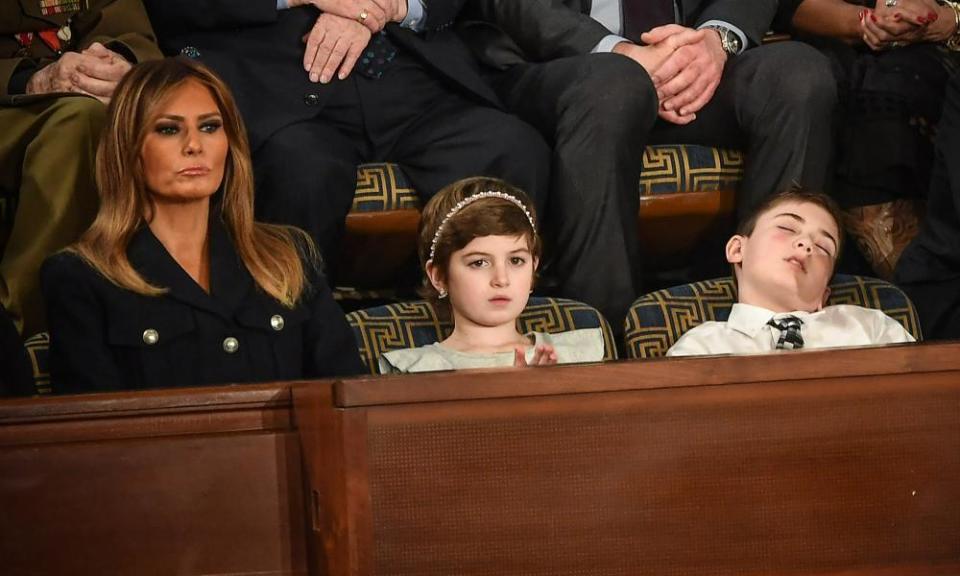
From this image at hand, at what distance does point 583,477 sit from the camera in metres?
1.59

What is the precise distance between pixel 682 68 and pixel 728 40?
152mm

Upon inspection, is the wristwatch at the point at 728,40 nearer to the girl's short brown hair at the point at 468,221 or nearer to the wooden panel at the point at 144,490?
the girl's short brown hair at the point at 468,221

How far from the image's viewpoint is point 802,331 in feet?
7.95

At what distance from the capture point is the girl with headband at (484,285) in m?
2.36

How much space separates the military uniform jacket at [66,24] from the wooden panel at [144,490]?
1295 millimetres

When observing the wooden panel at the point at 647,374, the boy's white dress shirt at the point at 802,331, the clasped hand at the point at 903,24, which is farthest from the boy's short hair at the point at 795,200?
the wooden panel at the point at 647,374

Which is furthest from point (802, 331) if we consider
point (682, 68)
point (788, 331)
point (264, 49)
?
point (264, 49)

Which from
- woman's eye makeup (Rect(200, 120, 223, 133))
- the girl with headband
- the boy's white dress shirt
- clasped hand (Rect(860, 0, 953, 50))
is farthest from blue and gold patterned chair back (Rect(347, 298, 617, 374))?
clasped hand (Rect(860, 0, 953, 50))

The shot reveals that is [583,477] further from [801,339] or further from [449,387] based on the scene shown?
[801,339]

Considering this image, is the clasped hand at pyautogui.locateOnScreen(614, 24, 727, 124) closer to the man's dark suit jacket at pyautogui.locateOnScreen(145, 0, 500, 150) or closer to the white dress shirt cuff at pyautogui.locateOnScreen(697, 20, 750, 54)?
the white dress shirt cuff at pyautogui.locateOnScreen(697, 20, 750, 54)

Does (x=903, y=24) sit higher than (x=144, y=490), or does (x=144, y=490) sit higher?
(x=903, y=24)

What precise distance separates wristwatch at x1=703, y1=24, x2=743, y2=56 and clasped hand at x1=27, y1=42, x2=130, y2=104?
1159 mm

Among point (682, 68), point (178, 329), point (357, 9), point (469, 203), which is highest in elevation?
point (357, 9)

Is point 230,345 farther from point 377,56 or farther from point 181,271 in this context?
point 377,56
